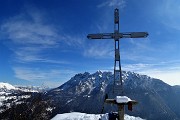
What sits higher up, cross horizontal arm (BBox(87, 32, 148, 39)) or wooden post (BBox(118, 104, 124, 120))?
cross horizontal arm (BBox(87, 32, 148, 39))

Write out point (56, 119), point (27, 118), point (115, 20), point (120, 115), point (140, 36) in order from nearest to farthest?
point (120, 115)
point (115, 20)
point (140, 36)
point (56, 119)
point (27, 118)

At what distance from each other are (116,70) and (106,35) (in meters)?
2.09

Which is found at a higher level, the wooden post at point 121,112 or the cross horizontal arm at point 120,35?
the cross horizontal arm at point 120,35

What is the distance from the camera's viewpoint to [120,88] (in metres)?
13.8

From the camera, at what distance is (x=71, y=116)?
55125mm

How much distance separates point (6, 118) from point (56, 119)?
431 ft

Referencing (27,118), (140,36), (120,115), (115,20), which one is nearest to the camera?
(120,115)

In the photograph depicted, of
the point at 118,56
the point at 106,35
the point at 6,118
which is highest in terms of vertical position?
the point at 106,35

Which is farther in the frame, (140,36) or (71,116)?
(71,116)

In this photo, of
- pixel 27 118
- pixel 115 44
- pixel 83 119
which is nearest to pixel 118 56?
pixel 115 44

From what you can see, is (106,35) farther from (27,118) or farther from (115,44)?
(27,118)

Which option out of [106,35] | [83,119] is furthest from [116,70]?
[83,119]

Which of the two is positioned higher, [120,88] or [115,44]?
[115,44]

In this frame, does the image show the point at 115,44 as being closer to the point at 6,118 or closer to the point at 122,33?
the point at 122,33
